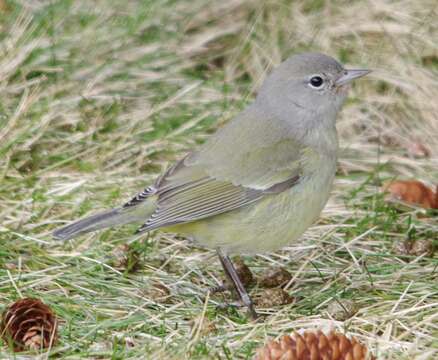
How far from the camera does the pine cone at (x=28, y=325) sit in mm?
3648

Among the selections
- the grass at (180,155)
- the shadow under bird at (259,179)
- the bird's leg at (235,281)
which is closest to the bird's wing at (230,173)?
the shadow under bird at (259,179)

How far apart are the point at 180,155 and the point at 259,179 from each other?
1236mm

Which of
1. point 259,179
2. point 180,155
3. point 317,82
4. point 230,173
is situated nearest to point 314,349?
point 259,179

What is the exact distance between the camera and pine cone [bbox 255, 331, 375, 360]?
3273mm

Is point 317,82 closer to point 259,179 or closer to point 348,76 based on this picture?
point 348,76

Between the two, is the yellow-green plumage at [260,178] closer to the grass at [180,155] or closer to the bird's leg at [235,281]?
the bird's leg at [235,281]

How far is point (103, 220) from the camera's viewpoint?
4367 millimetres

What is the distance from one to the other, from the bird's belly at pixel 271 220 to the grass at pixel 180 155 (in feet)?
0.98

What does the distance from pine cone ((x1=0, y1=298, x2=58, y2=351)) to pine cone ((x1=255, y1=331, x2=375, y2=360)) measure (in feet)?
2.89

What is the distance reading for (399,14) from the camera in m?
6.45

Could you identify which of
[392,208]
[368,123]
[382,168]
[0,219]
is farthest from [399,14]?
[0,219]

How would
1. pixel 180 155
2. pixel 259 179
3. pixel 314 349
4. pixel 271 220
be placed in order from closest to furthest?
1. pixel 314 349
2. pixel 271 220
3. pixel 259 179
4. pixel 180 155

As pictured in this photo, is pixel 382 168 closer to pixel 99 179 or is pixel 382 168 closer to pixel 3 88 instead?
pixel 99 179

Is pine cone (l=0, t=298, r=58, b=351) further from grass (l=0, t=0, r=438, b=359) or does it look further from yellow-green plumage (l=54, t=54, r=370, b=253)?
yellow-green plumage (l=54, t=54, r=370, b=253)
